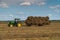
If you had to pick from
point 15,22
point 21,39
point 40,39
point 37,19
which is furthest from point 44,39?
point 37,19

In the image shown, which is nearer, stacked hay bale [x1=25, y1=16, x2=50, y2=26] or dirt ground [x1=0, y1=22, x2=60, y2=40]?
dirt ground [x1=0, y1=22, x2=60, y2=40]

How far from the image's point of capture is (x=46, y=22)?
49.9 meters

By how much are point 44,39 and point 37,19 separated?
28319 millimetres

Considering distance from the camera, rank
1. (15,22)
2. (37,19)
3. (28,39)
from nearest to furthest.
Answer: (28,39) < (15,22) < (37,19)

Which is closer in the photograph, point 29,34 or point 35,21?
point 29,34

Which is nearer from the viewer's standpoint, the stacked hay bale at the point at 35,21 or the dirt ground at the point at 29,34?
the dirt ground at the point at 29,34

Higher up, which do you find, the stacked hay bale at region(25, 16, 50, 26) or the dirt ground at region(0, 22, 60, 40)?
the stacked hay bale at region(25, 16, 50, 26)

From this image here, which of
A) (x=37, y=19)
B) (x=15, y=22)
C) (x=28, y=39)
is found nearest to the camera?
(x=28, y=39)

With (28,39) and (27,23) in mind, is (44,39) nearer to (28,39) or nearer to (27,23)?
(28,39)

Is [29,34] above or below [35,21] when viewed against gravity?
below

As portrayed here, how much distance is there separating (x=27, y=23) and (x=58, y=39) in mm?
28487

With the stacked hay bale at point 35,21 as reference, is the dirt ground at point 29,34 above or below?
below

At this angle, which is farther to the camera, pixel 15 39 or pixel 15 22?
pixel 15 22

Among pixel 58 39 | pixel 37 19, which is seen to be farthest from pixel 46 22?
pixel 58 39
